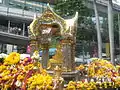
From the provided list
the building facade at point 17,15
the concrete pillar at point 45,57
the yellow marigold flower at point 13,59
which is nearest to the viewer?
the yellow marigold flower at point 13,59

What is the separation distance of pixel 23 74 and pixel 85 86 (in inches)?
87.0

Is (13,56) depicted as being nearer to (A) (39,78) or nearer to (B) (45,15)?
(A) (39,78)

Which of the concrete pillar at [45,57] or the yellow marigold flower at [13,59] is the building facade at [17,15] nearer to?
the concrete pillar at [45,57]

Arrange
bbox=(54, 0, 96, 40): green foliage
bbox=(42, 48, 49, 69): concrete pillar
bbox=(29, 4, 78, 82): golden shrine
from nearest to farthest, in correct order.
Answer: bbox=(29, 4, 78, 82): golden shrine < bbox=(42, 48, 49, 69): concrete pillar < bbox=(54, 0, 96, 40): green foliage

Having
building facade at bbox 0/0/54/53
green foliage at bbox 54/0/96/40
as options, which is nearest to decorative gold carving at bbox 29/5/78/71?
green foliage at bbox 54/0/96/40

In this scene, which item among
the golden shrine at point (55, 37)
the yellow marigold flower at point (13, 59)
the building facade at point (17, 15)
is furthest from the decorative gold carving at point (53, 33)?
the building facade at point (17, 15)

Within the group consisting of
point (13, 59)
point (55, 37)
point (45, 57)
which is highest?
point (55, 37)

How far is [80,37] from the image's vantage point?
3469 cm

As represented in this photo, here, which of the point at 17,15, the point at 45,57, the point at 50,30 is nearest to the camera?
the point at 50,30

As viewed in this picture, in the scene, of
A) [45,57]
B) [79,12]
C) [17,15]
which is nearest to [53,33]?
[45,57]

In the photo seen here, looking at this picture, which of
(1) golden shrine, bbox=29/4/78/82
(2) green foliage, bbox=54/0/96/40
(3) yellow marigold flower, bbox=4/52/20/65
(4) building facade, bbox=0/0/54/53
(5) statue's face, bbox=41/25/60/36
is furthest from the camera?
(4) building facade, bbox=0/0/54/53

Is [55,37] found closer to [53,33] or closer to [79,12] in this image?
[53,33]

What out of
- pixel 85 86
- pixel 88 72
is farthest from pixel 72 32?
pixel 85 86

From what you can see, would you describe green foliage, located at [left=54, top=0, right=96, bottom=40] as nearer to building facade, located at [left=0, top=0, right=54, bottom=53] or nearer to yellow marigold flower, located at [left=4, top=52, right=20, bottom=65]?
building facade, located at [left=0, top=0, right=54, bottom=53]
